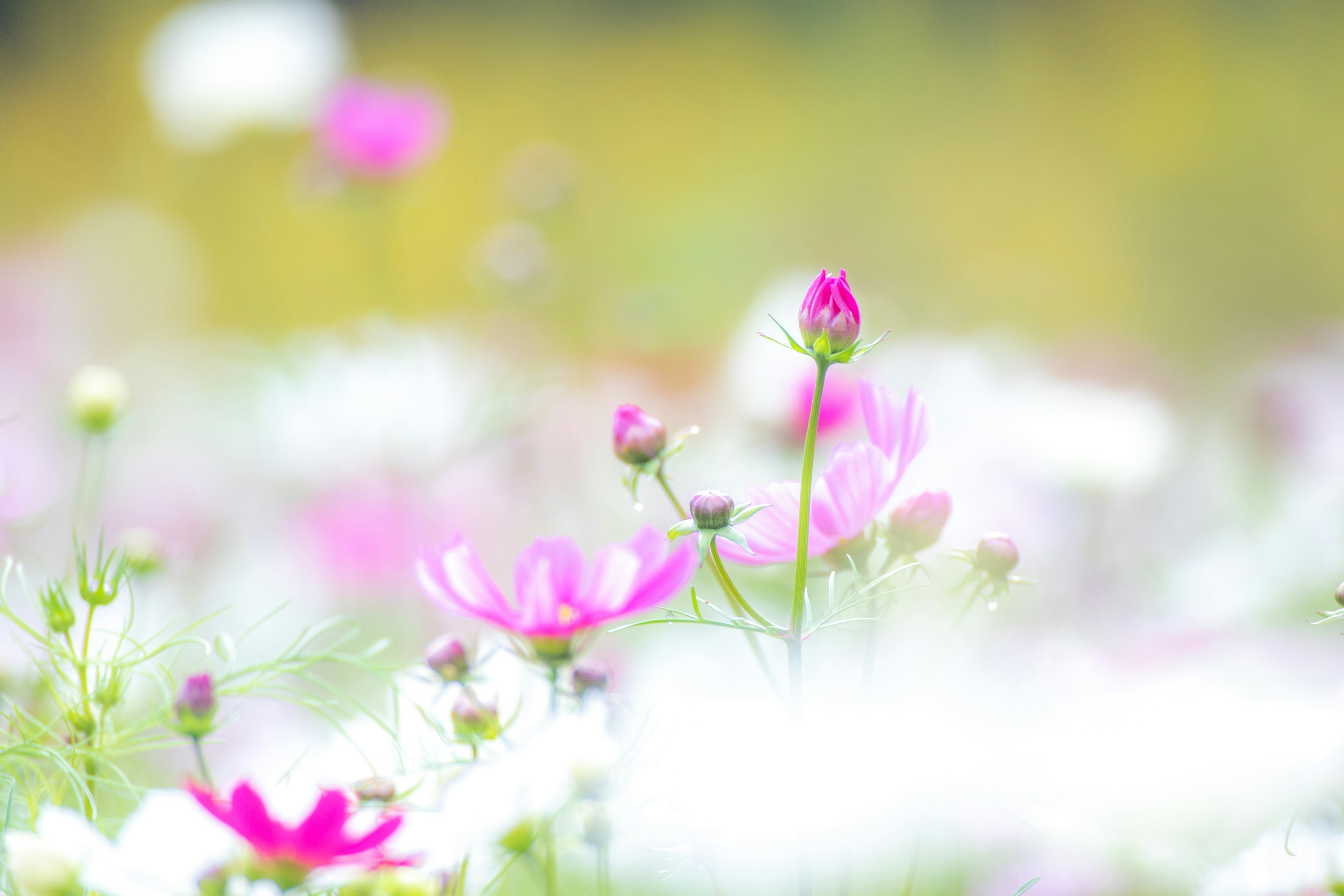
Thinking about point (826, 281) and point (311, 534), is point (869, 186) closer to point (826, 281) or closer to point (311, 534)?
point (311, 534)

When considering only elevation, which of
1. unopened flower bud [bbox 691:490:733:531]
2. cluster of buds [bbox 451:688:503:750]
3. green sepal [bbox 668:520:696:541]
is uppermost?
unopened flower bud [bbox 691:490:733:531]

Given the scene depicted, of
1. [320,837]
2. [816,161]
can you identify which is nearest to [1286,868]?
[320,837]

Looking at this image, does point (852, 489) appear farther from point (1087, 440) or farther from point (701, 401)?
point (701, 401)

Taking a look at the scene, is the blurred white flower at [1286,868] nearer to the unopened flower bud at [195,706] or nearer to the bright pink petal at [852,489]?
the bright pink petal at [852,489]

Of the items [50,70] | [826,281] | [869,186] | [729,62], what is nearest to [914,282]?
[869,186]

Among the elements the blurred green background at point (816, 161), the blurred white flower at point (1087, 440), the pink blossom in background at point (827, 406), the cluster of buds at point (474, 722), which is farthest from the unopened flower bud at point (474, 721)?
the blurred green background at point (816, 161)

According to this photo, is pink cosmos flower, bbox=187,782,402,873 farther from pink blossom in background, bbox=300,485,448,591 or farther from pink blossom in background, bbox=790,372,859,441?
pink blossom in background, bbox=300,485,448,591

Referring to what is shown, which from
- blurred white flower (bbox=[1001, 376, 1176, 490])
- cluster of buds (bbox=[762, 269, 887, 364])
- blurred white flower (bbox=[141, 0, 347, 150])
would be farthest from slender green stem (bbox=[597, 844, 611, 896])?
blurred white flower (bbox=[141, 0, 347, 150])
